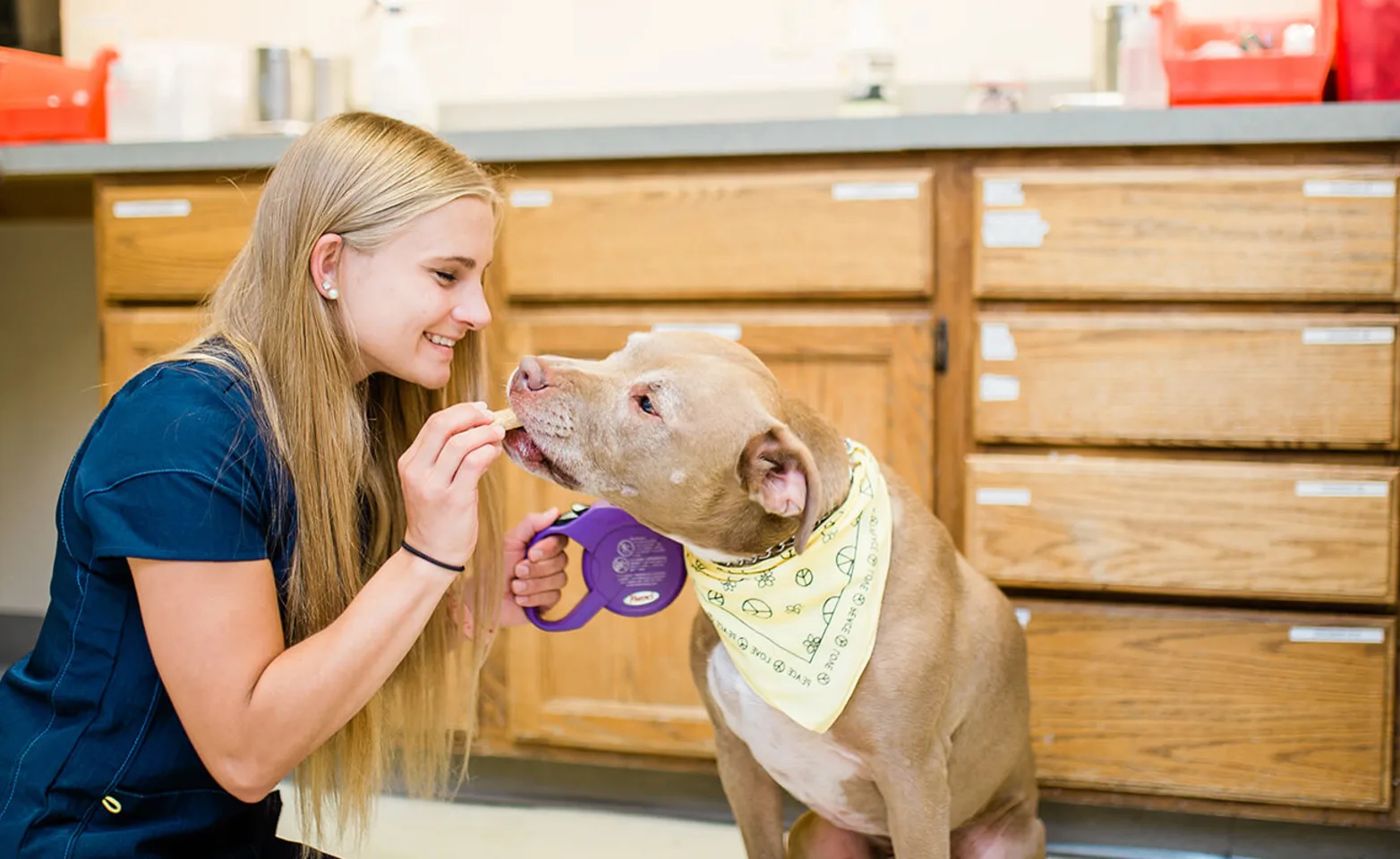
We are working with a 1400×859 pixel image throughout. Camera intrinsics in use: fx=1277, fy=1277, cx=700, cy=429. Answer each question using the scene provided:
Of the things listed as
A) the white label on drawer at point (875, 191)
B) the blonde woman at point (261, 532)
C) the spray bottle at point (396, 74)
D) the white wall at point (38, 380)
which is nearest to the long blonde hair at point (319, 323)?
the blonde woman at point (261, 532)

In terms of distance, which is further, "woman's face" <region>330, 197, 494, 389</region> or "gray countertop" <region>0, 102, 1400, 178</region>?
"gray countertop" <region>0, 102, 1400, 178</region>

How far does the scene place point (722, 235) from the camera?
83.0 inches

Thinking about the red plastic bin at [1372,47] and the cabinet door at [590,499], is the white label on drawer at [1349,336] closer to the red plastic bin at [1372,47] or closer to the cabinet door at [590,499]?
the red plastic bin at [1372,47]

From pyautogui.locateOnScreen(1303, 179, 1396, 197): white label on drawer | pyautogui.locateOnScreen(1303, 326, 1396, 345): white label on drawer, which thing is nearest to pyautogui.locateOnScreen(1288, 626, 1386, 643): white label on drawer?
pyautogui.locateOnScreen(1303, 326, 1396, 345): white label on drawer

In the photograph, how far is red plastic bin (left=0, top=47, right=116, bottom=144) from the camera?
2613 mm

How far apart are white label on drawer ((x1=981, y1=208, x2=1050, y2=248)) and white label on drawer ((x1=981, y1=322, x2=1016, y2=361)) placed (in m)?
0.13

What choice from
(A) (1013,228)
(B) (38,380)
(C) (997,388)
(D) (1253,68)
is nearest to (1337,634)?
(C) (997,388)

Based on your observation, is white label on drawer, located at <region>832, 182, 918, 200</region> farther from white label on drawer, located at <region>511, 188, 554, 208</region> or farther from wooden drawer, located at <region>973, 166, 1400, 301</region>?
white label on drawer, located at <region>511, 188, 554, 208</region>

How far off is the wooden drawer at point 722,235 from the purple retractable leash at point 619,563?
28.1 inches

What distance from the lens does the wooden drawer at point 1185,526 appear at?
191 cm

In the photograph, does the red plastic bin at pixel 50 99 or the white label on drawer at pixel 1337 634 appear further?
the red plastic bin at pixel 50 99

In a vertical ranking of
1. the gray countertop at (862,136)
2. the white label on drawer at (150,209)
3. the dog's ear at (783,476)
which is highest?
the gray countertop at (862,136)

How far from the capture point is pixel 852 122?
203 cm

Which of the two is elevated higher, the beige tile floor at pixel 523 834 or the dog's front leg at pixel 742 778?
the dog's front leg at pixel 742 778
